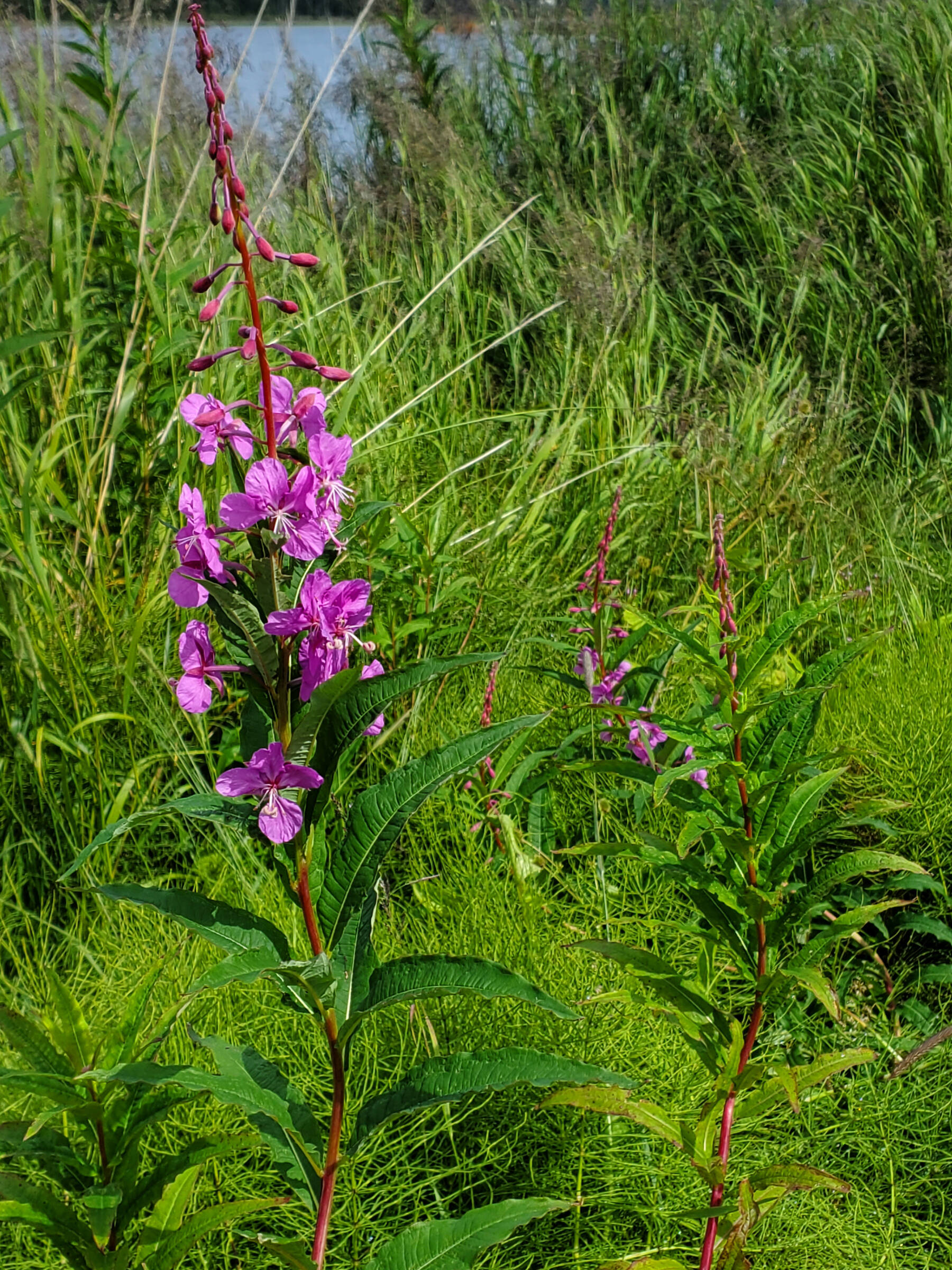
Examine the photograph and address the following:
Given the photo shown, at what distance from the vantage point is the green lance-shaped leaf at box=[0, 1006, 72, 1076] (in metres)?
1.17

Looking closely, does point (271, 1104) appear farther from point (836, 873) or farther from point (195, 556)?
point (836, 873)

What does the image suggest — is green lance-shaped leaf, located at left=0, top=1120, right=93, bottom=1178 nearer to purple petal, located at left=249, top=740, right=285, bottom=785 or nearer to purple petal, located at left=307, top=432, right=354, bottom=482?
purple petal, located at left=249, top=740, right=285, bottom=785

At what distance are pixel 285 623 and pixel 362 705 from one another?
11cm

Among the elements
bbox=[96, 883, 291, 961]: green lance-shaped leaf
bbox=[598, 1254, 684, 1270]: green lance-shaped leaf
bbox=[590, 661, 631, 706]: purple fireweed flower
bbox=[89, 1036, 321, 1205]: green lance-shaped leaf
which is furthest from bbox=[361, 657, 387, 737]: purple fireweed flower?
bbox=[590, 661, 631, 706]: purple fireweed flower

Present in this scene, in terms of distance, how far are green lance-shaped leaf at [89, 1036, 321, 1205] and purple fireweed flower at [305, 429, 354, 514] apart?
0.53 metres

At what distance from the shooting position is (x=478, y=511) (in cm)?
336

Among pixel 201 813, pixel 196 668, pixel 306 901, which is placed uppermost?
pixel 196 668

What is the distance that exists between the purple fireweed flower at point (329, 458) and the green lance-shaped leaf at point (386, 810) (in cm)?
26

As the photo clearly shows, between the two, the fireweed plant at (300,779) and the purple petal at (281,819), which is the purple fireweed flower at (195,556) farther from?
the purple petal at (281,819)

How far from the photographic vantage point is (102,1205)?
1.12 meters

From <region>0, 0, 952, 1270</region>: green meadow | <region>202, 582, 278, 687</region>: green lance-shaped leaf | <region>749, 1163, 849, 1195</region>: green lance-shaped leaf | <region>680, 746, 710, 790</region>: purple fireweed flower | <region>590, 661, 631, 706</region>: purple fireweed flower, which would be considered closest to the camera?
<region>202, 582, 278, 687</region>: green lance-shaped leaf

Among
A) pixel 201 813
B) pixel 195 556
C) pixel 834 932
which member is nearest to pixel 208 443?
pixel 195 556

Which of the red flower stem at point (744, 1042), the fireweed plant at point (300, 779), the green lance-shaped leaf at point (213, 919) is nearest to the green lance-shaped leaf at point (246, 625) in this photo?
the fireweed plant at point (300, 779)

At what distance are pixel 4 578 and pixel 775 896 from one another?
165 cm
